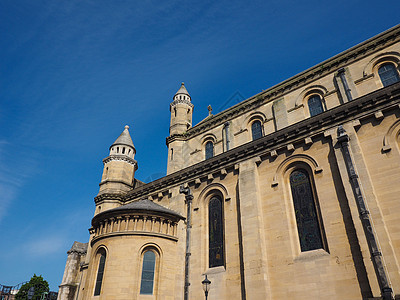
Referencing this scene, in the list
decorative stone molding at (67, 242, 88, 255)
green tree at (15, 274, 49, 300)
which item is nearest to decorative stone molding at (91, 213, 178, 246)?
decorative stone molding at (67, 242, 88, 255)

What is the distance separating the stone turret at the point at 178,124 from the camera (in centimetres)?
2884

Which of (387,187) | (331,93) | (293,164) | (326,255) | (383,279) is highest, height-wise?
(331,93)

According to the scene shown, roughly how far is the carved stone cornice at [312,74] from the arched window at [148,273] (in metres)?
13.6

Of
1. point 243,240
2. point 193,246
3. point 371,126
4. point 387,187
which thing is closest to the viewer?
point 387,187

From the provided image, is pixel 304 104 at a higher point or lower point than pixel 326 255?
higher

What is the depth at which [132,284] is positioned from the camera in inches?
690

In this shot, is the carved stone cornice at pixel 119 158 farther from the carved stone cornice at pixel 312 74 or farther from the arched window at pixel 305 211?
the arched window at pixel 305 211

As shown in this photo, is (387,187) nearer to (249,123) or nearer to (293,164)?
(293,164)

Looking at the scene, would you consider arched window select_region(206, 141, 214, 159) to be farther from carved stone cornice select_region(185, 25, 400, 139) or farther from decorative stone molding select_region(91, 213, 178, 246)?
decorative stone molding select_region(91, 213, 178, 246)

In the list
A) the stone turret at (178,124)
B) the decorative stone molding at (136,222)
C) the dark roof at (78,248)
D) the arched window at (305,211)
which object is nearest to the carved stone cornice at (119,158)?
the stone turret at (178,124)

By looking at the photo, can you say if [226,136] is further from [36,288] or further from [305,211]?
[36,288]

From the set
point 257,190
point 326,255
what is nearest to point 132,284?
point 257,190

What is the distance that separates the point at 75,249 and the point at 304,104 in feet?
114

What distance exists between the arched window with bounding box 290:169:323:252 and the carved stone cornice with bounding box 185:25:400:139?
393 inches
